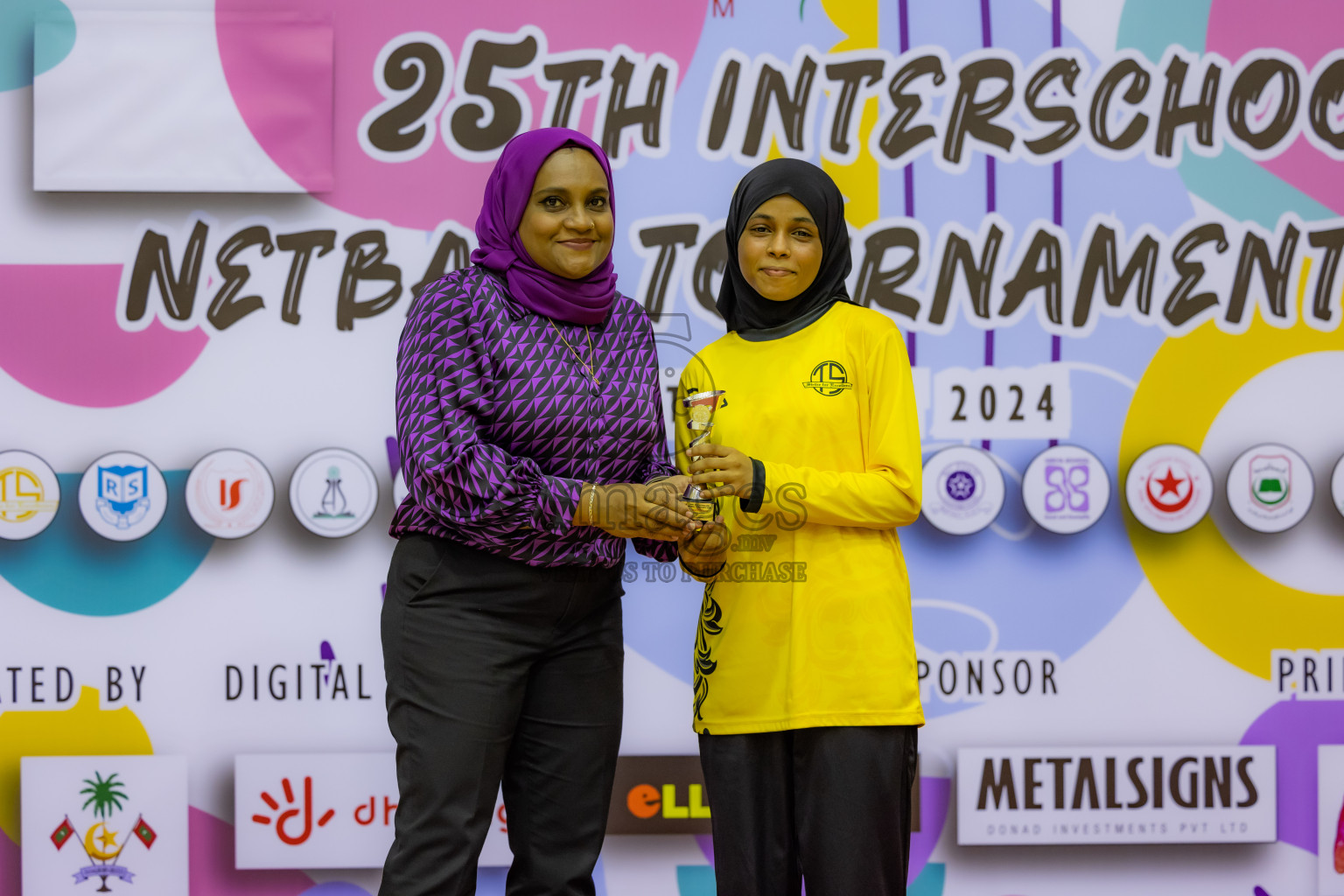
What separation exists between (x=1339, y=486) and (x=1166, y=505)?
0.45 metres

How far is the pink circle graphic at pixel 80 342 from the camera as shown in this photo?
256cm

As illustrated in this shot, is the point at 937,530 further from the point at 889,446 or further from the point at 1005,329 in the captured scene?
the point at 889,446

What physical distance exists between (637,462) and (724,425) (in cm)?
16

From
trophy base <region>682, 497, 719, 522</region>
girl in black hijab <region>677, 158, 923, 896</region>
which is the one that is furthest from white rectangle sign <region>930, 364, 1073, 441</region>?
trophy base <region>682, 497, 719, 522</region>

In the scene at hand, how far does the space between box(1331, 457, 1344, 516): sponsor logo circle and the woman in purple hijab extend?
1.83 meters

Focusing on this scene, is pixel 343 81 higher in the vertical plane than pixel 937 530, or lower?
higher

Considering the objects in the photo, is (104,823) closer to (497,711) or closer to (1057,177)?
(497,711)

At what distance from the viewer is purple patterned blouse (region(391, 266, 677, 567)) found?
1563mm

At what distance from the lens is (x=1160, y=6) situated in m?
2.65

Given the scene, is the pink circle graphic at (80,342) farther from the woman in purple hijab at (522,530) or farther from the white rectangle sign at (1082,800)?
the white rectangle sign at (1082,800)

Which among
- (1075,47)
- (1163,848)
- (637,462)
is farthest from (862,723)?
(1075,47)

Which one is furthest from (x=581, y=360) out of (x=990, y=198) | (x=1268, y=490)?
(x=1268, y=490)

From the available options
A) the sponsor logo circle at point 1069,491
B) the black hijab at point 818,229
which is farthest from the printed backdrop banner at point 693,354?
the black hijab at point 818,229

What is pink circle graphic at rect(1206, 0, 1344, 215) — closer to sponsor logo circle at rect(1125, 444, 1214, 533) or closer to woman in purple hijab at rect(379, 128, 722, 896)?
sponsor logo circle at rect(1125, 444, 1214, 533)
